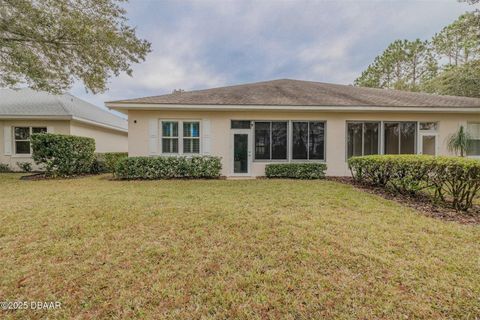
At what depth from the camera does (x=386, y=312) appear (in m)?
2.15

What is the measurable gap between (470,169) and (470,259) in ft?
9.57

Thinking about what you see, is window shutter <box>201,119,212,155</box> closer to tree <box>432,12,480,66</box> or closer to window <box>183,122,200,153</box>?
window <box>183,122,200,153</box>

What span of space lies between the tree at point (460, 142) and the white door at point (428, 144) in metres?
0.58

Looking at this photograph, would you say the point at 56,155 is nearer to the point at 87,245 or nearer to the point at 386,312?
the point at 87,245

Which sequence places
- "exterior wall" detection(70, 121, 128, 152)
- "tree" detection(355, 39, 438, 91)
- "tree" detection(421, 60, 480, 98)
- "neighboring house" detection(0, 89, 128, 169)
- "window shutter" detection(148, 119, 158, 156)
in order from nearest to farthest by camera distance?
"window shutter" detection(148, 119, 158, 156), "neighboring house" detection(0, 89, 128, 169), "exterior wall" detection(70, 121, 128, 152), "tree" detection(421, 60, 480, 98), "tree" detection(355, 39, 438, 91)

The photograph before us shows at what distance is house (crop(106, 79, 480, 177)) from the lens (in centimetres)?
1014

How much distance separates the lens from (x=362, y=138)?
34.9 feet

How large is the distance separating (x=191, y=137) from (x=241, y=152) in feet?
7.91

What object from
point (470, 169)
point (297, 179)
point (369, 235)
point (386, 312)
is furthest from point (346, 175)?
point (386, 312)

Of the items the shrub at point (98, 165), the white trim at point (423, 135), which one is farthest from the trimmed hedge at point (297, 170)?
the shrub at point (98, 165)

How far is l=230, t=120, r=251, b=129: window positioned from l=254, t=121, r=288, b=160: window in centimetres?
42

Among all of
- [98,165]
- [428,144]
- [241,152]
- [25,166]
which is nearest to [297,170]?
[241,152]

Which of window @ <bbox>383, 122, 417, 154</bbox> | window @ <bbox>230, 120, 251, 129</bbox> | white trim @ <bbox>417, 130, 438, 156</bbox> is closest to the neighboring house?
window @ <bbox>230, 120, 251, 129</bbox>

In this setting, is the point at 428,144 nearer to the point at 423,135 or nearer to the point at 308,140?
the point at 423,135
